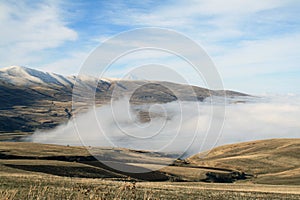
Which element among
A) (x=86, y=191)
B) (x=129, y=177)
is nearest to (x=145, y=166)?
(x=129, y=177)

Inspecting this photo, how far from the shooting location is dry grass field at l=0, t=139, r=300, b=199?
25125mm

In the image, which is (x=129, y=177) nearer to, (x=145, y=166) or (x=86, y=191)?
(x=86, y=191)

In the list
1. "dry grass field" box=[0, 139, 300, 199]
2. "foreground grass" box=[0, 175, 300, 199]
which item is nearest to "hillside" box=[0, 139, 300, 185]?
"dry grass field" box=[0, 139, 300, 199]

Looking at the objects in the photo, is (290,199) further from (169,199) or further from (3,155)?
(3,155)

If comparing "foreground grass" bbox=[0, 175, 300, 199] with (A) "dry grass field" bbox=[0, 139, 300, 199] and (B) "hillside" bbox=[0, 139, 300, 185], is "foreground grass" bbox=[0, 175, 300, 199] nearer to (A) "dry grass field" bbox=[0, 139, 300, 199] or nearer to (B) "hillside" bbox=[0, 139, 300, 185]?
(A) "dry grass field" bbox=[0, 139, 300, 199]

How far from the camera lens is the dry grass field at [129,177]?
82.4 feet

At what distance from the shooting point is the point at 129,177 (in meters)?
19.7

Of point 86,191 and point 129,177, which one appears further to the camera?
point 129,177

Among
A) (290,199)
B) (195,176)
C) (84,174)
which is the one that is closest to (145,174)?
(195,176)

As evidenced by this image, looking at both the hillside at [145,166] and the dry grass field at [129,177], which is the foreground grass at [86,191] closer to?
the dry grass field at [129,177]

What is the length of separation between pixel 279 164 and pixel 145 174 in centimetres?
7313

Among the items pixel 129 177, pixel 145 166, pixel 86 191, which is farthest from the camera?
pixel 145 166

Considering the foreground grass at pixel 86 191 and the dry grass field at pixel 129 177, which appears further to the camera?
the dry grass field at pixel 129 177

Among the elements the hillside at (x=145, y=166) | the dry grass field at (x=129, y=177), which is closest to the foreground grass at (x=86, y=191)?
the dry grass field at (x=129, y=177)
